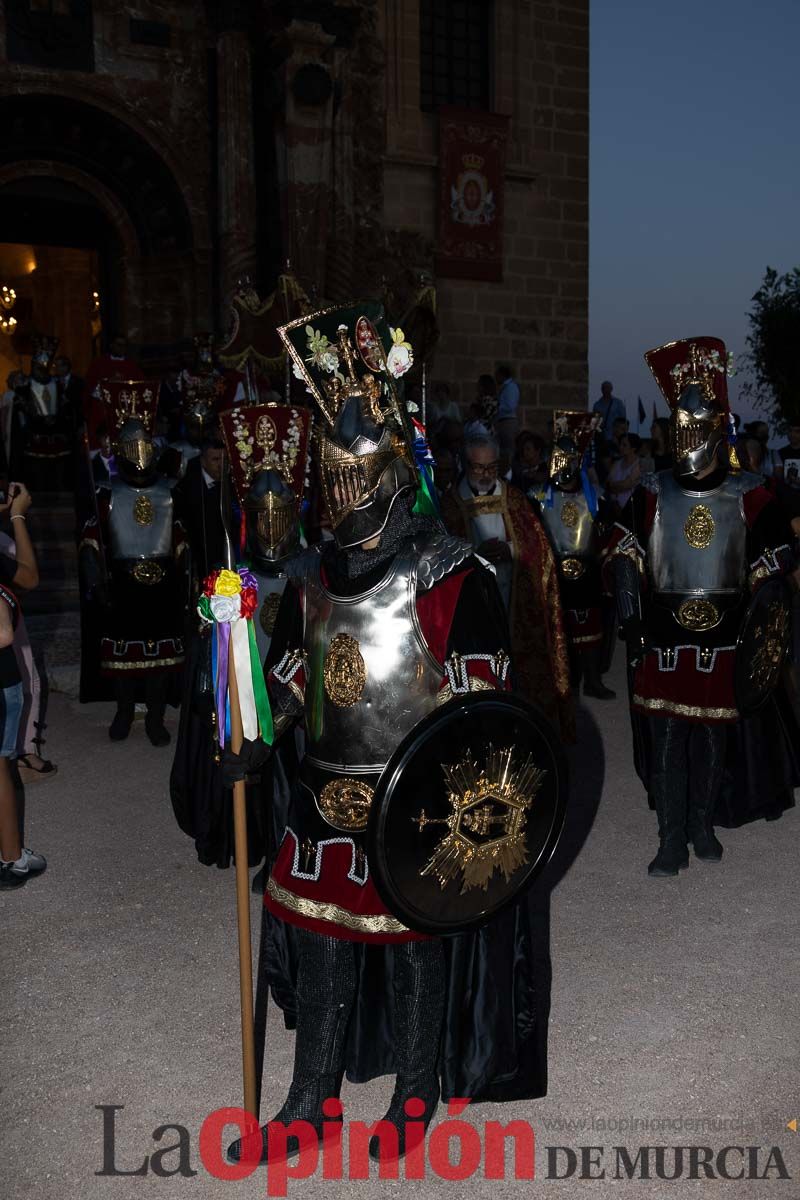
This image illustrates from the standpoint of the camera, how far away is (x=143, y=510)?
720 cm

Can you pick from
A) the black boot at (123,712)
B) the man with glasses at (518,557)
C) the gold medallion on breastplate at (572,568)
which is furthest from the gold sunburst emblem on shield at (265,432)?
the gold medallion on breastplate at (572,568)

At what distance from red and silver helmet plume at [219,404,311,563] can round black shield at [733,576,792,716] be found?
2.00 meters

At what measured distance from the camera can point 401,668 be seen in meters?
2.78

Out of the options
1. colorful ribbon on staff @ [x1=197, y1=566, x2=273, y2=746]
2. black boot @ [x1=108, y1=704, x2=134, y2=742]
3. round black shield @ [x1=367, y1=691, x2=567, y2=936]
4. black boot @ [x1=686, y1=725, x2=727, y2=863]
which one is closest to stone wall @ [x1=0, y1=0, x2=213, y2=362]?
black boot @ [x1=108, y1=704, x2=134, y2=742]

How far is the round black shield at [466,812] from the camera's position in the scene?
2547 mm

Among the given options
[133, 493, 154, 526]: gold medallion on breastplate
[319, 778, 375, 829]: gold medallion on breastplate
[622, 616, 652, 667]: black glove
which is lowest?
[319, 778, 375, 829]: gold medallion on breastplate

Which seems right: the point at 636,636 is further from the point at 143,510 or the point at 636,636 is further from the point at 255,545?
the point at 143,510

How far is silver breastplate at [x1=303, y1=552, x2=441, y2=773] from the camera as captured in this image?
109 inches

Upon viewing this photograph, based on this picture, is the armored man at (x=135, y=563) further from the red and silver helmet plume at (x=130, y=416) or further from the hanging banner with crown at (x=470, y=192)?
the hanging banner with crown at (x=470, y=192)

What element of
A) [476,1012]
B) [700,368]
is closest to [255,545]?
[700,368]

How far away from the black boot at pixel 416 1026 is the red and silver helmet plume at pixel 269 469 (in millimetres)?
2222

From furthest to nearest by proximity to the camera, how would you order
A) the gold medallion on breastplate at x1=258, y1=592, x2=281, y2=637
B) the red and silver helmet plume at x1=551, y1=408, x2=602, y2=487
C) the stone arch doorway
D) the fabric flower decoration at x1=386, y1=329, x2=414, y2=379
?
the stone arch doorway, the red and silver helmet plume at x1=551, y1=408, x2=602, y2=487, the gold medallion on breastplate at x1=258, y1=592, x2=281, y2=637, the fabric flower decoration at x1=386, y1=329, x2=414, y2=379

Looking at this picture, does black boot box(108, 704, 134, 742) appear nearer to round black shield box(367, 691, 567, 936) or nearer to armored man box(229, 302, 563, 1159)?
armored man box(229, 302, 563, 1159)

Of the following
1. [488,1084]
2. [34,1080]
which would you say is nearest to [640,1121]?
[488,1084]
